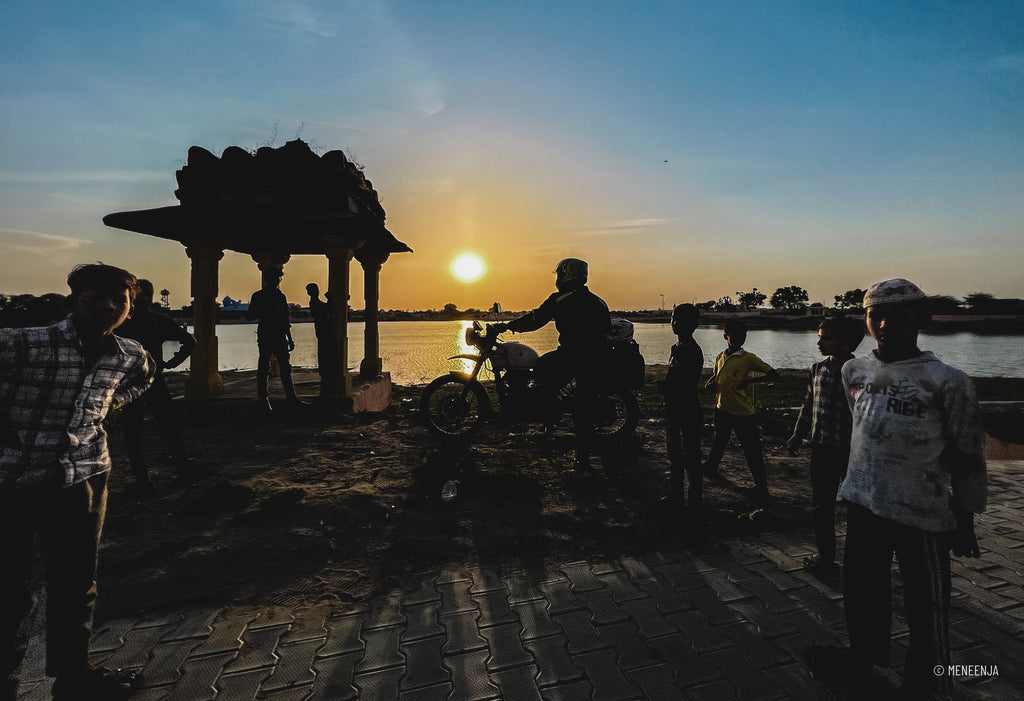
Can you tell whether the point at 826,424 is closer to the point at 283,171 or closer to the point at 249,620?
the point at 249,620

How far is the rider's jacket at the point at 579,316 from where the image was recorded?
5320 millimetres

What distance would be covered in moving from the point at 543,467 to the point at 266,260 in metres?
9.31

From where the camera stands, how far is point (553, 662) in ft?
7.95

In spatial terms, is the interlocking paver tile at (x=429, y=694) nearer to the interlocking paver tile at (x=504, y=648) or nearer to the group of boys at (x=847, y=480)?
the interlocking paver tile at (x=504, y=648)

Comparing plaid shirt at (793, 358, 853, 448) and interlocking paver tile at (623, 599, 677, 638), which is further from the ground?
plaid shirt at (793, 358, 853, 448)

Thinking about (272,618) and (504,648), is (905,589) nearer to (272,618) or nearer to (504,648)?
(504,648)

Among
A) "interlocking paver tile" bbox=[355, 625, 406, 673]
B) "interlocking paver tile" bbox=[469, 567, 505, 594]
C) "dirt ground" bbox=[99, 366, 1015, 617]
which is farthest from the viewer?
"dirt ground" bbox=[99, 366, 1015, 617]

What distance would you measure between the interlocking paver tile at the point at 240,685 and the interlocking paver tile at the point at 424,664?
0.67 metres

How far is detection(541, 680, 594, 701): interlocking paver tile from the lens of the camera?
7.16 feet

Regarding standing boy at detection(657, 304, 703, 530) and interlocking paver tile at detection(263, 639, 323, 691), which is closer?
interlocking paver tile at detection(263, 639, 323, 691)

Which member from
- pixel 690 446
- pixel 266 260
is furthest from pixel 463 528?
pixel 266 260

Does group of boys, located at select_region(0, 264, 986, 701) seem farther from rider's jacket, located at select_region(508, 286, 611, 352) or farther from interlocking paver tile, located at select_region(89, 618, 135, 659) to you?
rider's jacket, located at select_region(508, 286, 611, 352)

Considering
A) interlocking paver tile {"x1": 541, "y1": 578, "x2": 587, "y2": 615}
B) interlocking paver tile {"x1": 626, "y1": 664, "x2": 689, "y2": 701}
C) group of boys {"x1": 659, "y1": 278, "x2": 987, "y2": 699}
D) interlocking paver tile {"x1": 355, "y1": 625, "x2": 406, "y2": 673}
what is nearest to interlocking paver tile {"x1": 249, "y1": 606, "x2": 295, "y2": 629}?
interlocking paver tile {"x1": 355, "y1": 625, "x2": 406, "y2": 673}

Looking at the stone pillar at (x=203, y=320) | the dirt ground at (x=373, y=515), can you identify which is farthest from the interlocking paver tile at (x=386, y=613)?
the stone pillar at (x=203, y=320)
